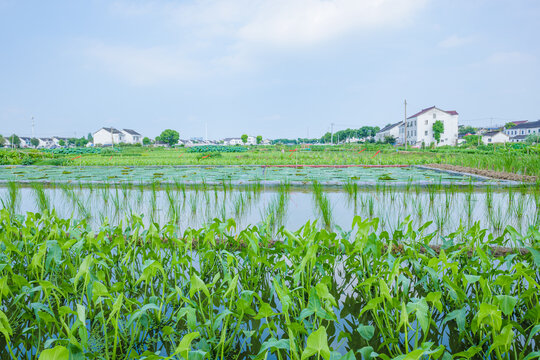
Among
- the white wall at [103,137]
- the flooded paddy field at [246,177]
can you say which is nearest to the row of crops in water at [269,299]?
the flooded paddy field at [246,177]

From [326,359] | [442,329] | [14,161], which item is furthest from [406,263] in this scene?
[14,161]

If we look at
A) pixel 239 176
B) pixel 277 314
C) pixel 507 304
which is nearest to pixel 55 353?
pixel 277 314

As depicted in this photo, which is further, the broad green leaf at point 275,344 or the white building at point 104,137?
the white building at point 104,137

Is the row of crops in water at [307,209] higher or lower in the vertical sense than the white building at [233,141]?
lower

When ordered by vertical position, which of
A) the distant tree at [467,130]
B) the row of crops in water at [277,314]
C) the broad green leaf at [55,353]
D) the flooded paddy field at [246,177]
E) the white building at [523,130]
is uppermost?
the distant tree at [467,130]

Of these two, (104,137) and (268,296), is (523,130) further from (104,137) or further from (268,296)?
(104,137)

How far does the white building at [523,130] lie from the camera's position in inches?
2039

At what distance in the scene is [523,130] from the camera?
55.6m

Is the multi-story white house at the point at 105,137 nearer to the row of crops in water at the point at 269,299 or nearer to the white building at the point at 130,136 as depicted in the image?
the white building at the point at 130,136

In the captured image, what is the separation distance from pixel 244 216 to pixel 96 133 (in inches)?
2757

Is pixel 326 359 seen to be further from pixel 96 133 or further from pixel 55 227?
pixel 96 133

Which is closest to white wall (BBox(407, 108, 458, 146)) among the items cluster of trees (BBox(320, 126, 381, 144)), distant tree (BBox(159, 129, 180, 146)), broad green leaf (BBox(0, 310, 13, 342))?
cluster of trees (BBox(320, 126, 381, 144))

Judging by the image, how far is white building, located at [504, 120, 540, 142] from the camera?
5180cm

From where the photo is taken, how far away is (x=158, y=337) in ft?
4.30
